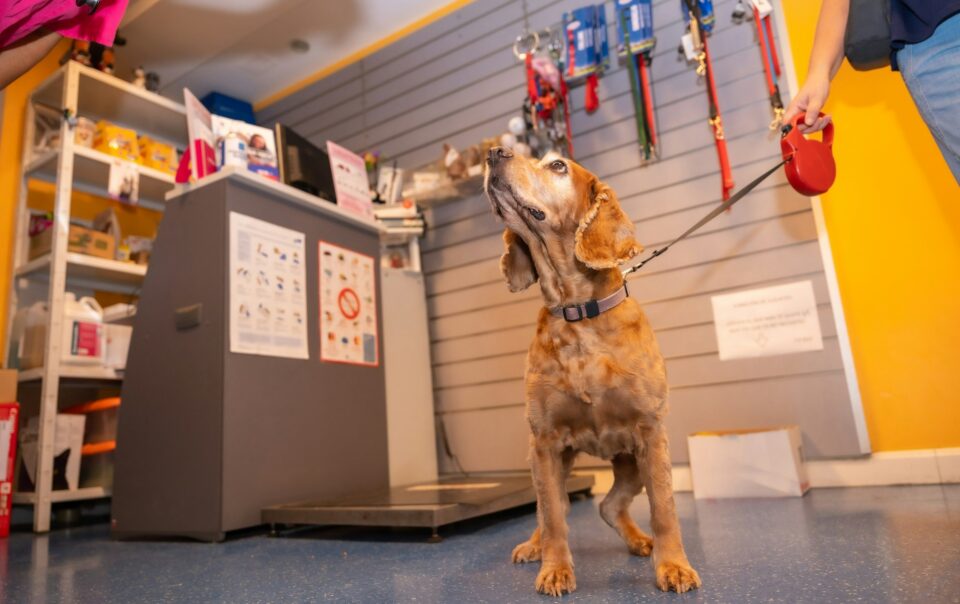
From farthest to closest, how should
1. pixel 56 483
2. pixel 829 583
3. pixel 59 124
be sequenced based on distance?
pixel 59 124, pixel 56 483, pixel 829 583

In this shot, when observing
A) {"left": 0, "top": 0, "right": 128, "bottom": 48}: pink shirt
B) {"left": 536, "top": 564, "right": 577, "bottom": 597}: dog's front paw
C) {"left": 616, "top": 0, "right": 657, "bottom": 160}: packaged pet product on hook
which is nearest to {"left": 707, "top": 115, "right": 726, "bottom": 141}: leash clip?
{"left": 616, "top": 0, "right": 657, "bottom": 160}: packaged pet product on hook

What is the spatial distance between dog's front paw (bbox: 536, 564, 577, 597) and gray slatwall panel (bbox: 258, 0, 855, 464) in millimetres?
1958

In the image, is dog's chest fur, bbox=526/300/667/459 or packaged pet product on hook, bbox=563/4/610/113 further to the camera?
packaged pet product on hook, bbox=563/4/610/113

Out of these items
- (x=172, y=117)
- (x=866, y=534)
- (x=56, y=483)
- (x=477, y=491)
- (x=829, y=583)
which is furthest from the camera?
(x=172, y=117)

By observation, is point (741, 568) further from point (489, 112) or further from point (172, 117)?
point (172, 117)

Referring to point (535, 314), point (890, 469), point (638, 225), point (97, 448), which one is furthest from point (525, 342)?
point (97, 448)

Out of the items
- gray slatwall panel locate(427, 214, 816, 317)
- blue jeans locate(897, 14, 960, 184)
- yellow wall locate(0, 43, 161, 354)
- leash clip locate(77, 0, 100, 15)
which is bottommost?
blue jeans locate(897, 14, 960, 184)

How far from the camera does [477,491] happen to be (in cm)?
253

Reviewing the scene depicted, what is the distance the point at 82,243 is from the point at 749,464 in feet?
12.4

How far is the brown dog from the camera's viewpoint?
151cm

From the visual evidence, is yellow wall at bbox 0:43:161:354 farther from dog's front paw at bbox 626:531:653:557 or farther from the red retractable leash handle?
the red retractable leash handle

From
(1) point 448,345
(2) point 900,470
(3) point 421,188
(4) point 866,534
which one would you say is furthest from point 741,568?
(3) point 421,188

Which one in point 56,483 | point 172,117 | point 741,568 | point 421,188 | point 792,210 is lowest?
point 741,568

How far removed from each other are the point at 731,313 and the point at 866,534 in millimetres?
1543
